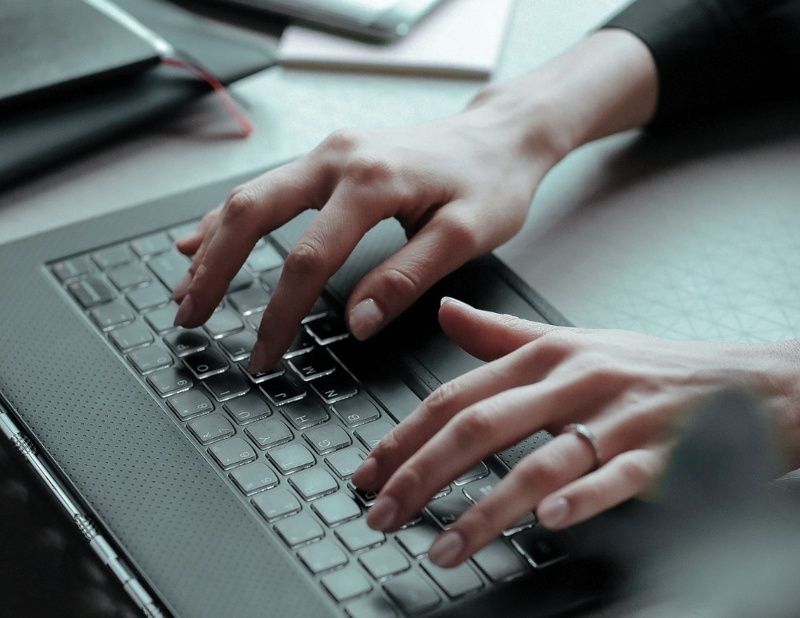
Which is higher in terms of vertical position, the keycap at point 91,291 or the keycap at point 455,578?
the keycap at point 91,291

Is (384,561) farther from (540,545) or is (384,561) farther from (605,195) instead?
(605,195)

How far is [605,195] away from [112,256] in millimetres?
402

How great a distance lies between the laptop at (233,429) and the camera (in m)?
0.55

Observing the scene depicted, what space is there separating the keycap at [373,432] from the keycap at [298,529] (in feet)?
0.22

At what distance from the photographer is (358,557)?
0.56 m

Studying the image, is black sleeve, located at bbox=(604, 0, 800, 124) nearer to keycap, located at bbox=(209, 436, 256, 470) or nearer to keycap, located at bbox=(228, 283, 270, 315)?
keycap, located at bbox=(228, 283, 270, 315)

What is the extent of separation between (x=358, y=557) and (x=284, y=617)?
52mm

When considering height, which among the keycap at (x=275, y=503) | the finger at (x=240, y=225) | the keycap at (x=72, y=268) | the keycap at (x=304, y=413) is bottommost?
the keycap at (x=275, y=503)

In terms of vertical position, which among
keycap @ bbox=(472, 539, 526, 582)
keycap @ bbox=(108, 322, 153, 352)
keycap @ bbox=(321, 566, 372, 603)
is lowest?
keycap @ bbox=(472, 539, 526, 582)

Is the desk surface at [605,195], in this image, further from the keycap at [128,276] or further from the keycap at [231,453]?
the keycap at [231,453]

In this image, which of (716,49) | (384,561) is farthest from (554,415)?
(716,49)

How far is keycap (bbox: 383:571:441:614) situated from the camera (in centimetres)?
54

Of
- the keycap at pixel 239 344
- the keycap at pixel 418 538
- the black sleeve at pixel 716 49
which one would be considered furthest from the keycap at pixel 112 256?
the black sleeve at pixel 716 49

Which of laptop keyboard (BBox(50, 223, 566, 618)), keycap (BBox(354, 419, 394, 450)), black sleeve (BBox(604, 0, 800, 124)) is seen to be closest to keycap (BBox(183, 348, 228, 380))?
laptop keyboard (BBox(50, 223, 566, 618))
